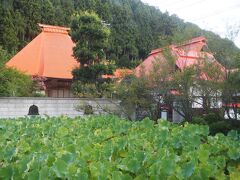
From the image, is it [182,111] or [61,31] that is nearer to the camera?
[182,111]

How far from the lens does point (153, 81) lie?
13.8 m

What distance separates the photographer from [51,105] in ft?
52.4

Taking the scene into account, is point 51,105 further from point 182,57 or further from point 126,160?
point 126,160

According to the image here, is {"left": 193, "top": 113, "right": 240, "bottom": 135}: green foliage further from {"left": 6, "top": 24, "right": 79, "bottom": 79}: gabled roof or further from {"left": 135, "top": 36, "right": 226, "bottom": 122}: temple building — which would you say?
{"left": 6, "top": 24, "right": 79, "bottom": 79}: gabled roof

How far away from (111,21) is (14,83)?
15.7 metres

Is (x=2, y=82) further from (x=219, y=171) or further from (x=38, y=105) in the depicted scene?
(x=219, y=171)

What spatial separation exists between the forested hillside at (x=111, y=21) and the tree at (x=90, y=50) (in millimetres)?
8787

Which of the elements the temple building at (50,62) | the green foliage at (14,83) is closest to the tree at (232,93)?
the green foliage at (14,83)

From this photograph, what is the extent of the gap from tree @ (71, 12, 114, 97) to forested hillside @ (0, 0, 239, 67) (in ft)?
28.8

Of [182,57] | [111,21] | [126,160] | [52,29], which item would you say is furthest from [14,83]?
[111,21]

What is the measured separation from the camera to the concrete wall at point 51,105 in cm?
1511

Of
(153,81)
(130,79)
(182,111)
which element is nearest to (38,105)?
(130,79)

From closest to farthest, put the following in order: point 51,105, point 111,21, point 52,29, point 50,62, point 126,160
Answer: point 126,160
point 51,105
point 50,62
point 52,29
point 111,21

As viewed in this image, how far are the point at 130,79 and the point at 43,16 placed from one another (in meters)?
17.3
